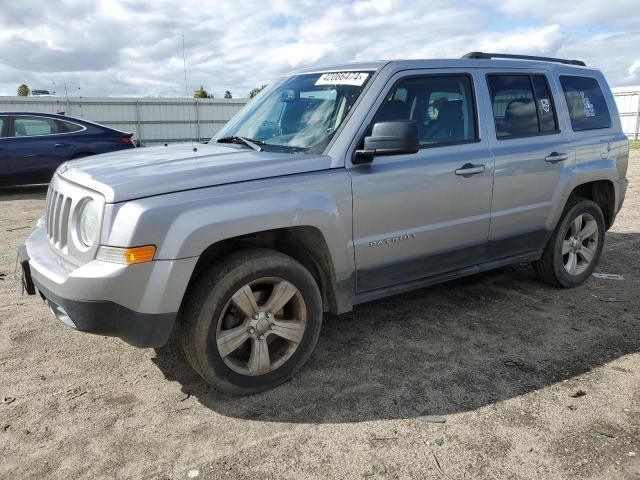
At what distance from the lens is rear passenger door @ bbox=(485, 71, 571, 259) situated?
13.7ft

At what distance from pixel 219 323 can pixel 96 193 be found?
0.95m

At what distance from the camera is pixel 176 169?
302 cm

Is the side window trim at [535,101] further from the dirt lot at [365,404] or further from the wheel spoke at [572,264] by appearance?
the dirt lot at [365,404]

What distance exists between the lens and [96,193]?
2.87 m

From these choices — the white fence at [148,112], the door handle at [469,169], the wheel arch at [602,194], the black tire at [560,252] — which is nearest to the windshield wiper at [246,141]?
the door handle at [469,169]

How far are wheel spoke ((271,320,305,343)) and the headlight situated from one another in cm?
110

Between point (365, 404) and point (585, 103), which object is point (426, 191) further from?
point (585, 103)

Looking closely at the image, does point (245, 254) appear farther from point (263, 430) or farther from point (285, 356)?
point (263, 430)

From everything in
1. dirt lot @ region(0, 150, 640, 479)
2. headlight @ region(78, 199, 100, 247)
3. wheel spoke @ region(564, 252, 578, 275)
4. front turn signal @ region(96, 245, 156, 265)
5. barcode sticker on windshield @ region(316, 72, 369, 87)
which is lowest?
dirt lot @ region(0, 150, 640, 479)

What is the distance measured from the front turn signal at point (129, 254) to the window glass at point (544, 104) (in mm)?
3392

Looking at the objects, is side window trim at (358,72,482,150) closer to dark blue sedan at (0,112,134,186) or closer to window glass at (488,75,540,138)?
window glass at (488,75,540,138)

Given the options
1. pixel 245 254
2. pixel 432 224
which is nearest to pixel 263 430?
pixel 245 254

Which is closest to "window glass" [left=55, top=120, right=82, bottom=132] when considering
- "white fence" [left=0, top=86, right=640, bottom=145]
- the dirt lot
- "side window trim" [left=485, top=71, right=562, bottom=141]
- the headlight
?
the dirt lot

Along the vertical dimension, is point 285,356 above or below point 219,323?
below
